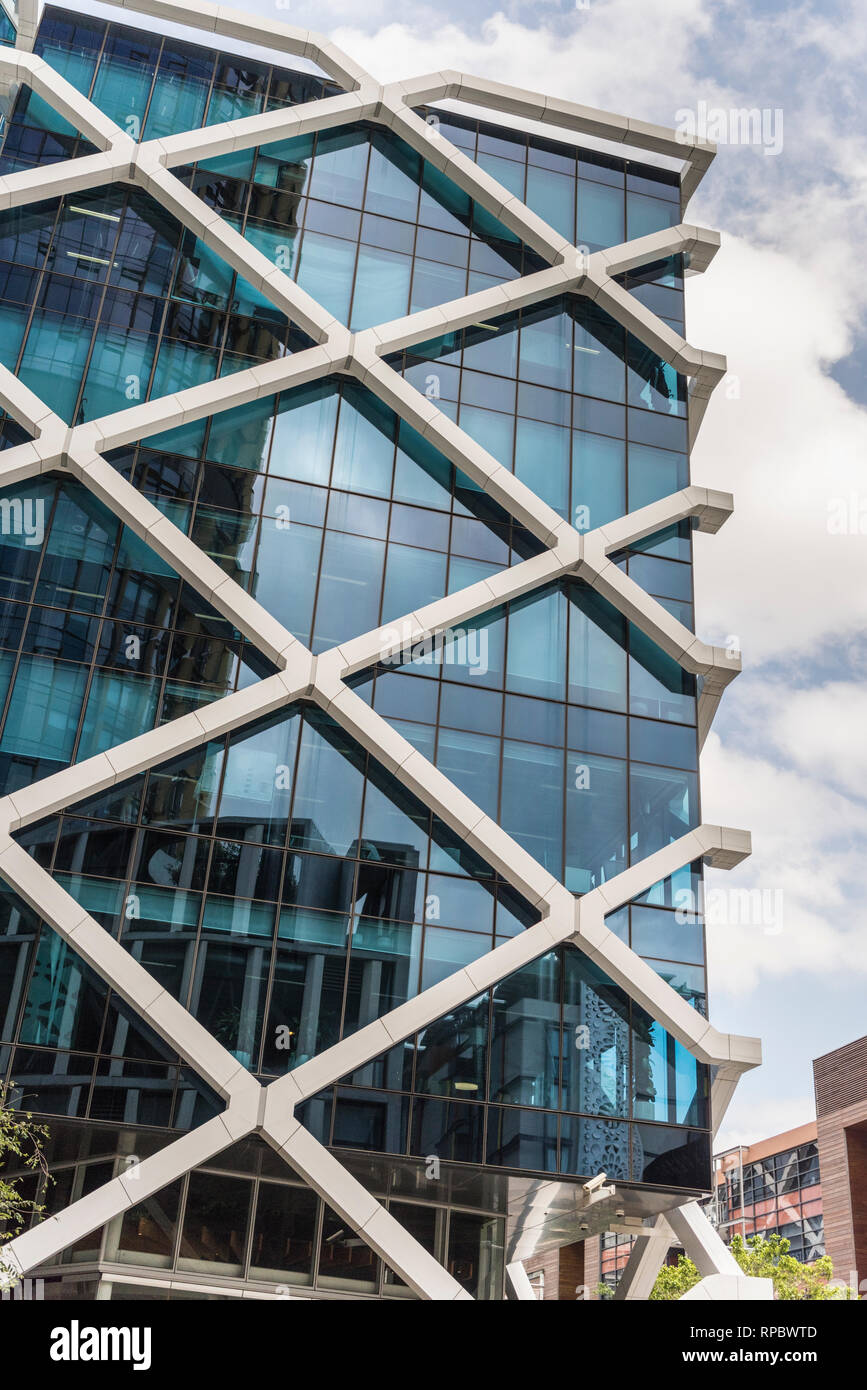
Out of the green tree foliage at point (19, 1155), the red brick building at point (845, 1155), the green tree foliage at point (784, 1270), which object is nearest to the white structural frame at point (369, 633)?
the green tree foliage at point (19, 1155)

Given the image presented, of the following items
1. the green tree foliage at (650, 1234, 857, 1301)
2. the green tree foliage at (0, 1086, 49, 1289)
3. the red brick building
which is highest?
the red brick building

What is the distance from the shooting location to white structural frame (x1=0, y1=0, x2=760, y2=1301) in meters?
26.3

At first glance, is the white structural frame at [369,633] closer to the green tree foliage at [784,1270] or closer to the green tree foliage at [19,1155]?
the green tree foliage at [19,1155]

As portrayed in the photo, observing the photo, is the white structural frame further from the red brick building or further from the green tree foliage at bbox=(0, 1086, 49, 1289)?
the red brick building

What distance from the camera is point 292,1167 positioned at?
2655 centimetres

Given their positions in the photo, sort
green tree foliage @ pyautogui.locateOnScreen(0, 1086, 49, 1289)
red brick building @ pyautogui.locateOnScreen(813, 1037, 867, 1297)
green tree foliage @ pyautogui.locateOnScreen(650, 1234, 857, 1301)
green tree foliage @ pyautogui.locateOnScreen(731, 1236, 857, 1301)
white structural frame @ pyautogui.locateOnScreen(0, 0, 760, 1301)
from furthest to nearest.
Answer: red brick building @ pyautogui.locateOnScreen(813, 1037, 867, 1297), green tree foliage @ pyautogui.locateOnScreen(650, 1234, 857, 1301), green tree foliage @ pyautogui.locateOnScreen(731, 1236, 857, 1301), white structural frame @ pyautogui.locateOnScreen(0, 0, 760, 1301), green tree foliage @ pyautogui.locateOnScreen(0, 1086, 49, 1289)

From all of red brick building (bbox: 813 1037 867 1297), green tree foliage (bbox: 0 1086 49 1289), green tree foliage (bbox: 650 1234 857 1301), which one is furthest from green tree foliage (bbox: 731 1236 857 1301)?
green tree foliage (bbox: 0 1086 49 1289)

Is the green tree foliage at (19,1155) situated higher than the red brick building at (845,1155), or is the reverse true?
the red brick building at (845,1155)

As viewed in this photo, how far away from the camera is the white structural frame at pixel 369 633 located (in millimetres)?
26297

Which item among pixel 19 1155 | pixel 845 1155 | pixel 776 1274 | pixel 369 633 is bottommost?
pixel 19 1155

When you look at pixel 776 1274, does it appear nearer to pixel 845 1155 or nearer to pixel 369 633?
pixel 845 1155

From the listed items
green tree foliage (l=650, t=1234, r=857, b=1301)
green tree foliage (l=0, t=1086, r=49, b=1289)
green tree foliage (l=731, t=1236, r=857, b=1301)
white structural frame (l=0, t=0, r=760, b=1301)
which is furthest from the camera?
green tree foliage (l=650, t=1234, r=857, b=1301)

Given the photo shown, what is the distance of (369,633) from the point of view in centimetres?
3097

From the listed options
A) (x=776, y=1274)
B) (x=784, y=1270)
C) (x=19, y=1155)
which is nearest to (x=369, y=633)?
(x=19, y=1155)
